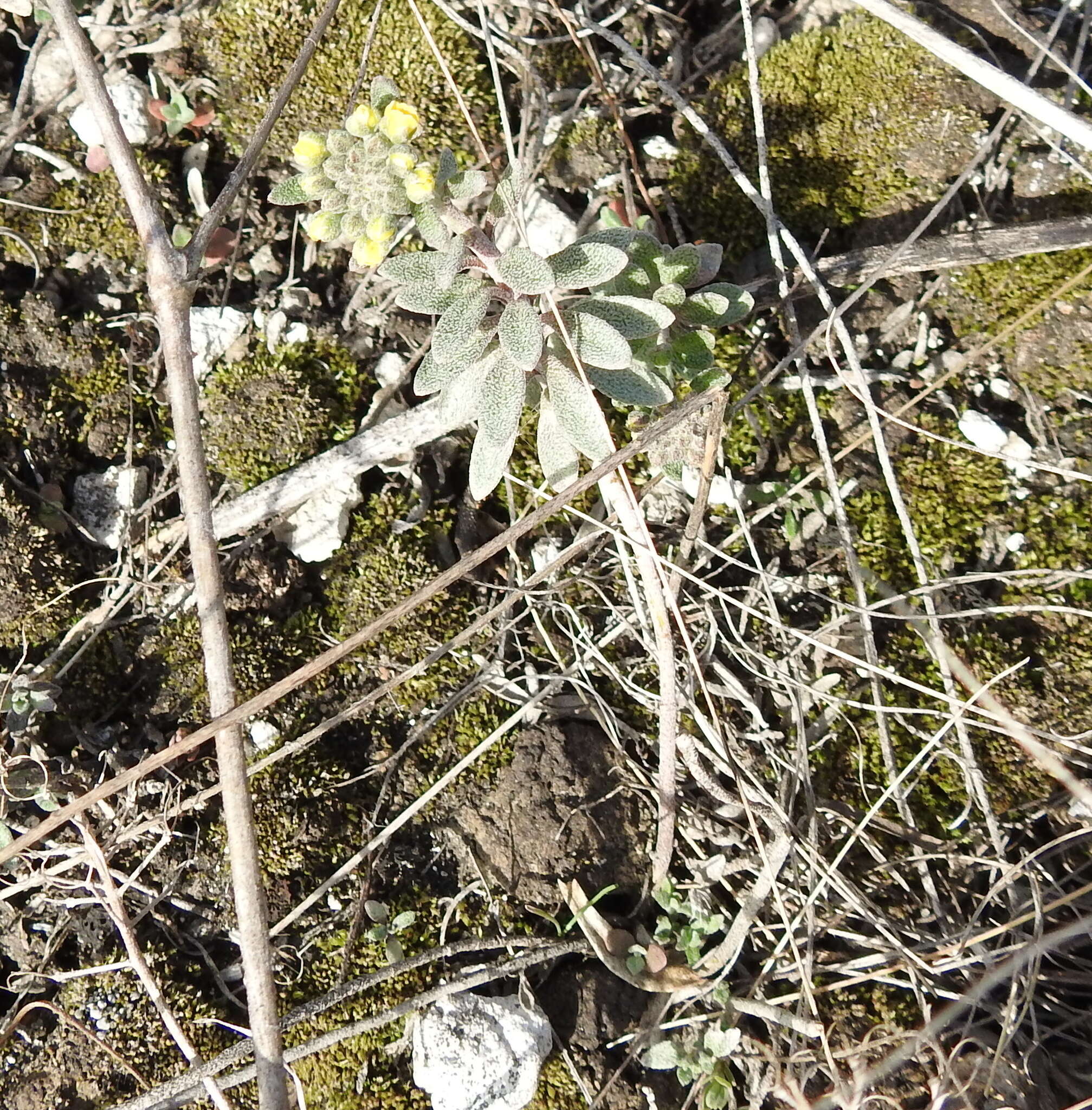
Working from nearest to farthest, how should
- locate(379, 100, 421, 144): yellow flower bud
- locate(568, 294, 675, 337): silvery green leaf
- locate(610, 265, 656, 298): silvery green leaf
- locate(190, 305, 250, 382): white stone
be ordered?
1. locate(379, 100, 421, 144): yellow flower bud
2. locate(568, 294, 675, 337): silvery green leaf
3. locate(610, 265, 656, 298): silvery green leaf
4. locate(190, 305, 250, 382): white stone

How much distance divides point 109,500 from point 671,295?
1.72 m

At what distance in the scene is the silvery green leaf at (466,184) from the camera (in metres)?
1.84

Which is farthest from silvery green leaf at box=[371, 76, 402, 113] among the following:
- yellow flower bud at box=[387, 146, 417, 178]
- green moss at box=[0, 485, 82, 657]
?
green moss at box=[0, 485, 82, 657]

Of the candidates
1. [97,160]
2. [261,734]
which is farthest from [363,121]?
[261,734]

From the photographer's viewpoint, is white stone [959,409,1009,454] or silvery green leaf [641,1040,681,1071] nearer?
silvery green leaf [641,1040,681,1071]

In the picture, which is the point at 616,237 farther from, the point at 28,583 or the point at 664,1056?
the point at 664,1056

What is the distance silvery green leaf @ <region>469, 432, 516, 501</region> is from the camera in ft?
6.75

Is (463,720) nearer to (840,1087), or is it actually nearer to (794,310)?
(840,1087)

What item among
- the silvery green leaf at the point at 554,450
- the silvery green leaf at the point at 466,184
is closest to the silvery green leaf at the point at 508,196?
the silvery green leaf at the point at 466,184

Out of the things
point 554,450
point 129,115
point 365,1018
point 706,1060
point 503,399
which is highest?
point 129,115

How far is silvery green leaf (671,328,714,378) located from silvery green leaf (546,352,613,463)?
1.02 ft

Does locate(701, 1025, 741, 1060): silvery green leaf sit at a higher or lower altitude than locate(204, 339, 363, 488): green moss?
lower

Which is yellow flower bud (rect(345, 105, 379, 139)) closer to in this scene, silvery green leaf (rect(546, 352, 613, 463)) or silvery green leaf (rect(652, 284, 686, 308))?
silvery green leaf (rect(546, 352, 613, 463))

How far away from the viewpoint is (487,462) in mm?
2084
